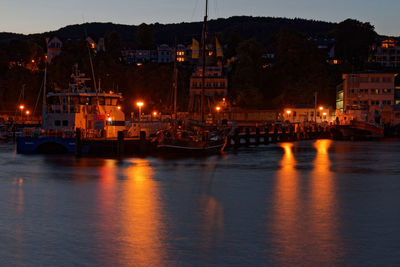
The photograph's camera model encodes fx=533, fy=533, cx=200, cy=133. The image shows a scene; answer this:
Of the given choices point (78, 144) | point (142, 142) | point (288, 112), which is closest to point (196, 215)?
point (142, 142)

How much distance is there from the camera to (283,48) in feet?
495

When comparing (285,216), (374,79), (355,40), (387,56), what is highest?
(355,40)

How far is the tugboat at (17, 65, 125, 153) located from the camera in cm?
5281

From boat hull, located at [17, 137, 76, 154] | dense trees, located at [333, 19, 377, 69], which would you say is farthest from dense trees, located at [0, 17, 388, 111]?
boat hull, located at [17, 137, 76, 154]

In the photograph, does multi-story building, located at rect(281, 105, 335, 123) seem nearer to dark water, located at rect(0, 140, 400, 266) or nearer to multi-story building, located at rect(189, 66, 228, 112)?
multi-story building, located at rect(189, 66, 228, 112)

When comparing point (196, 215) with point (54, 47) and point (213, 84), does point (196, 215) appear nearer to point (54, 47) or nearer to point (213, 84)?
point (213, 84)

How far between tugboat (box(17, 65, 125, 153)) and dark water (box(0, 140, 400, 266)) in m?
7.56

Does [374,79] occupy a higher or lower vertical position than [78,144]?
higher

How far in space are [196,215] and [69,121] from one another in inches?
1266

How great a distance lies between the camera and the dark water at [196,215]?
17.5 meters

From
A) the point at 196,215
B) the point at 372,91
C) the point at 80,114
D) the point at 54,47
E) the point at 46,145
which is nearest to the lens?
the point at 196,215

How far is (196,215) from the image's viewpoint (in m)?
24.3

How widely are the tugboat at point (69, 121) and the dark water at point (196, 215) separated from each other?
7564 millimetres

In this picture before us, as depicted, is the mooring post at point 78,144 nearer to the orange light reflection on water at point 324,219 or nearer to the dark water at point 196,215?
the dark water at point 196,215
